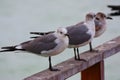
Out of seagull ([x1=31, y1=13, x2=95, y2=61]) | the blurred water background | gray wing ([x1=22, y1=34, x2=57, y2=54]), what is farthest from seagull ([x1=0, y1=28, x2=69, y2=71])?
the blurred water background

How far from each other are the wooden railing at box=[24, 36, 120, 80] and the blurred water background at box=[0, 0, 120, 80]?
106 inches

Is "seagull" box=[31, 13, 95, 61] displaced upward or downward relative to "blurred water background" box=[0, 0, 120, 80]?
upward

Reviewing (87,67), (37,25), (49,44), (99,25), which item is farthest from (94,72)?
(37,25)

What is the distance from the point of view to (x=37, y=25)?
6.84 metres

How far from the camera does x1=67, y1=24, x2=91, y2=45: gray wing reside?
2551 millimetres

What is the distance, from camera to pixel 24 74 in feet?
17.4

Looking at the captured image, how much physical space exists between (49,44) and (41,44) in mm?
57

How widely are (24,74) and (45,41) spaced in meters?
2.97

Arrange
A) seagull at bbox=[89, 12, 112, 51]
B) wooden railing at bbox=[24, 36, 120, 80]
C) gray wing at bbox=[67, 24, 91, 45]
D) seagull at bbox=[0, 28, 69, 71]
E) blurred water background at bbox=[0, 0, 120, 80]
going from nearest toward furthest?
wooden railing at bbox=[24, 36, 120, 80], seagull at bbox=[0, 28, 69, 71], gray wing at bbox=[67, 24, 91, 45], seagull at bbox=[89, 12, 112, 51], blurred water background at bbox=[0, 0, 120, 80]

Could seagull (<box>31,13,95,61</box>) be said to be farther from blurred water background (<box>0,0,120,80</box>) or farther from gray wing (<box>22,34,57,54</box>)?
blurred water background (<box>0,0,120,80</box>)

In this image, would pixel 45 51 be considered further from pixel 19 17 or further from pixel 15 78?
pixel 19 17

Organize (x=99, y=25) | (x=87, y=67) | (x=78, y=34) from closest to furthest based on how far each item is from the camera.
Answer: (x=87, y=67)
(x=78, y=34)
(x=99, y=25)

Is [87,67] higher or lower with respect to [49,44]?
lower

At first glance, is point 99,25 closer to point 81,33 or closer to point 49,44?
point 81,33
